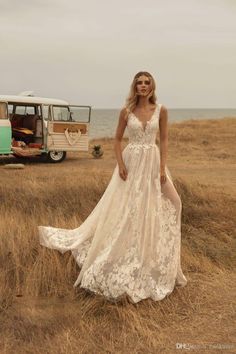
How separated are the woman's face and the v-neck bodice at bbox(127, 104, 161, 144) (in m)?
0.18

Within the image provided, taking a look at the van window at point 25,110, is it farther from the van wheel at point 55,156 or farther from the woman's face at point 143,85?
the woman's face at point 143,85

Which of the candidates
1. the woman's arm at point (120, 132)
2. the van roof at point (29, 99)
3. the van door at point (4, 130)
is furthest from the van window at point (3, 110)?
the woman's arm at point (120, 132)

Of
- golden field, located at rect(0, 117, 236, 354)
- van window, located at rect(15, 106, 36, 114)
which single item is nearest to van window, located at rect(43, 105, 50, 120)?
van window, located at rect(15, 106, 36, 114)

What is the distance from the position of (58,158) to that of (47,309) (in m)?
11.5

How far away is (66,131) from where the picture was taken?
604 inches

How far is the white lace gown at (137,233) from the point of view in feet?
14.3

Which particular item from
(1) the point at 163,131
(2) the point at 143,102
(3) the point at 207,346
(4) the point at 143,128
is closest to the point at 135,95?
(2) the point at 143,102

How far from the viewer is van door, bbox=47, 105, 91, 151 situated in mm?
15125

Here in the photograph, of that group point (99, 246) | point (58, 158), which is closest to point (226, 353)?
point (99, 246)

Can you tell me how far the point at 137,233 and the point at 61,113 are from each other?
11304 millimetres

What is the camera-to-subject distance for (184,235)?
7.19 meters

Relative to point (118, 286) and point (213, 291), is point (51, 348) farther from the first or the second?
point (213, 291)

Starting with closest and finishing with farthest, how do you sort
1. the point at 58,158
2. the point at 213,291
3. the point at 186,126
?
1. the point at 213,291
2. the point at 58,158
3. the point at 186,126

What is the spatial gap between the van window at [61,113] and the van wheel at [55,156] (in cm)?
105
